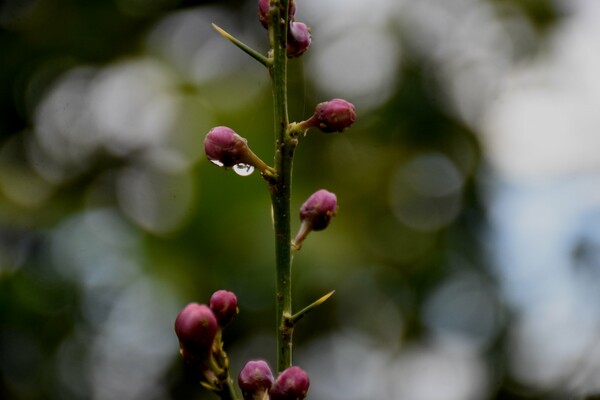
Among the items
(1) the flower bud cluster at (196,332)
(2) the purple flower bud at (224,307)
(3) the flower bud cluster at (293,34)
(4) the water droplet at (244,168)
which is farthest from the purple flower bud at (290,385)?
(3) the flower bud cluster at (293,34)

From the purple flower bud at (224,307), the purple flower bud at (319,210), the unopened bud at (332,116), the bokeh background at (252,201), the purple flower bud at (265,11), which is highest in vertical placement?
the purple flower bud at (265,11)

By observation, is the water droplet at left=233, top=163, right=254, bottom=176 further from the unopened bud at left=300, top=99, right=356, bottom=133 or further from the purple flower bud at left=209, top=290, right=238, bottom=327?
the purple flower bud at left=209, top=290, right=238, bottom=327

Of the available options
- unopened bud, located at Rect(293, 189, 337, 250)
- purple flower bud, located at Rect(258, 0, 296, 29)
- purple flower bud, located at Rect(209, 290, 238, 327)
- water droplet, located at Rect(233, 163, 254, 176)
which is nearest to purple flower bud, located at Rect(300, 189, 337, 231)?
unopened bud, located at Rect(293, 189, 337, 250)

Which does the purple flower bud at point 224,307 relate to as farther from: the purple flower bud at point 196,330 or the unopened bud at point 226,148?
→ the unopened bud at point 226,148

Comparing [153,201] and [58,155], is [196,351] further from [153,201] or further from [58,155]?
[58,155]

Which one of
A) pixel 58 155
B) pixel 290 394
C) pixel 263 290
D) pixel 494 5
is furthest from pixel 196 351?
pixel 494 5

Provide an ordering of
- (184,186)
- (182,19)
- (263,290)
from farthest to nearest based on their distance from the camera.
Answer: (182,19) → (184,186) → (263,290)
